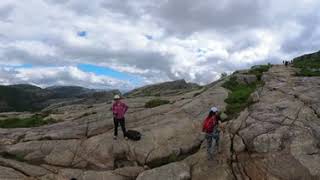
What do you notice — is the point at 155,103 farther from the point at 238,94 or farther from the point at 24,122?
the point at 24,122

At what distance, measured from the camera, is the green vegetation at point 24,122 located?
139ft

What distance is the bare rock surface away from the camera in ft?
96.3

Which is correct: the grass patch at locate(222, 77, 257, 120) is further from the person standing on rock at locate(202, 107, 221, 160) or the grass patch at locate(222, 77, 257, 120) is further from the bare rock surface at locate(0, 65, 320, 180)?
the person standing on rock at locate(202, 107, 221, 160)

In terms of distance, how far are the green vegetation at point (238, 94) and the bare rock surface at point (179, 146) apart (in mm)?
867

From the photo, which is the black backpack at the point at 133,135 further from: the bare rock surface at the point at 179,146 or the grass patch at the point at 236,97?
the grass patch at the point at 236,97

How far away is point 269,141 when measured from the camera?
3073 centimetres

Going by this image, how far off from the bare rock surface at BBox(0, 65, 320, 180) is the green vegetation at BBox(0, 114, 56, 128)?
2.84m

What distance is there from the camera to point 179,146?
1318 inches

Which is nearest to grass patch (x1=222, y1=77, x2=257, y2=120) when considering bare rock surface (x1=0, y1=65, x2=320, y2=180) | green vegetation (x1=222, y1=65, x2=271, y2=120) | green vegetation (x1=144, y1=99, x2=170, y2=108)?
green vegetation (x1=222, y1=65, x2=271, y2=120)

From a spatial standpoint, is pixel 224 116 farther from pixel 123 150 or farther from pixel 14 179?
pixel 14 179

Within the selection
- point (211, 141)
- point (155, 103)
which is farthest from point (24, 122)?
point (211, 141)

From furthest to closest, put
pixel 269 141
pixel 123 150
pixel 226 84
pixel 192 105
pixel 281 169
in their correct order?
1. pixel 226 84
2. pixel 192 105
3. pixel 123 150
4. pixel 269 141
5. pixel 281 169

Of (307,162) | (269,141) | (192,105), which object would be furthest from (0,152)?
(307,162)

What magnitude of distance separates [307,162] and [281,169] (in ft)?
6.10
